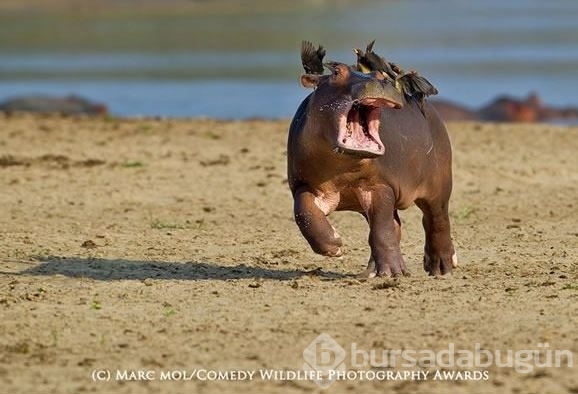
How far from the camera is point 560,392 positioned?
4.85m

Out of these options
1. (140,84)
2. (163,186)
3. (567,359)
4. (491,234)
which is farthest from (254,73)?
(567,359)

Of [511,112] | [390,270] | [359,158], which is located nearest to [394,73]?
[359,158]

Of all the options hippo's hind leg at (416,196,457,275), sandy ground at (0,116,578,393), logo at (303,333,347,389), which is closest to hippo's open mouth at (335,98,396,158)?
sandy ground at (0,116,578,393)

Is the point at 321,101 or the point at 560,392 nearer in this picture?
the point at 560,392

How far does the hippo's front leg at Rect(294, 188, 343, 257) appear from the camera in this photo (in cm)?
668

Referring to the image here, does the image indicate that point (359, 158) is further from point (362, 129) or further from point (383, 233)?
point (383, 233)

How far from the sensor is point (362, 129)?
6.66 metres

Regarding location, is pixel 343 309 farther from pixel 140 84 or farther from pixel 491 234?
pixel 140 84

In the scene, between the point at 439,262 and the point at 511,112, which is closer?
the point at 439,262

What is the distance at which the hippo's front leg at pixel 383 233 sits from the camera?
268 inches

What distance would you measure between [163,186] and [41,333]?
482 centimetres

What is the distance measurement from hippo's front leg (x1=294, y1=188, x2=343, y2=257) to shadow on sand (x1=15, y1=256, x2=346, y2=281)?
16.7 inches

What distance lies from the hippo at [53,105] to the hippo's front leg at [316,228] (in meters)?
11.6

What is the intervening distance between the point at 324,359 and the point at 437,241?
2276 mm
